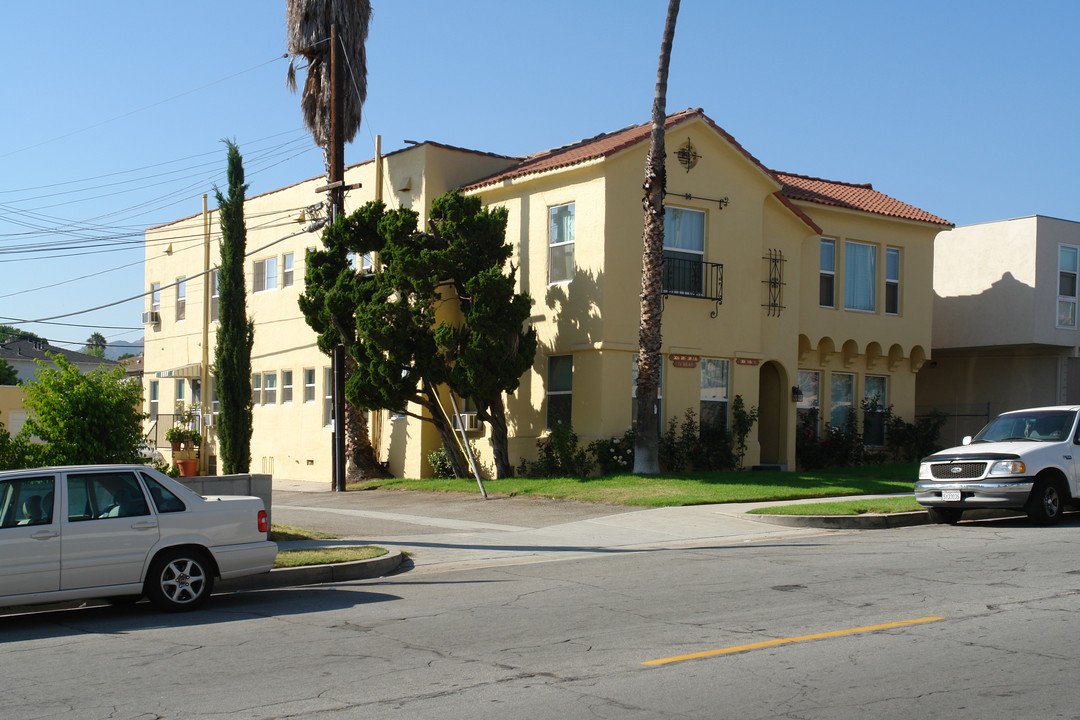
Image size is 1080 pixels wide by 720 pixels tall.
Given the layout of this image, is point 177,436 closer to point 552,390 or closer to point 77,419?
point 552,390

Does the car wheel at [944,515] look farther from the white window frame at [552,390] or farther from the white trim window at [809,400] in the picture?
the white trim window at [809,400]

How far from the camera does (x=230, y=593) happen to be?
452 inches

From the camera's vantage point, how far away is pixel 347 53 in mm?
26531

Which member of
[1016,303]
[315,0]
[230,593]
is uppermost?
[315,0]

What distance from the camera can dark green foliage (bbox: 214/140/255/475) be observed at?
19922mm

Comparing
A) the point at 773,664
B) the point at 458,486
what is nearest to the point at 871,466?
the point at 458,486

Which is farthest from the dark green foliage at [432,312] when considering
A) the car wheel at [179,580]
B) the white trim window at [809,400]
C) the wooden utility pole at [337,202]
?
the car wheel at [179,580]

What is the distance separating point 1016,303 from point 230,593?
2546 cm

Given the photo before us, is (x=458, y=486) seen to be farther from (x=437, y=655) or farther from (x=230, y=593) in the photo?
(x=437, y=655)

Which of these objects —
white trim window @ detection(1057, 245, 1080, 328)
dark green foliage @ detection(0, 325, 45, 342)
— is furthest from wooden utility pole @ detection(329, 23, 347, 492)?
dark green foliage @ detection(0, 325, 45, 342)

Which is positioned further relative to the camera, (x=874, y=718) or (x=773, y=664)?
(x=773, y=664)

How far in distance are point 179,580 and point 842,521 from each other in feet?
33.9

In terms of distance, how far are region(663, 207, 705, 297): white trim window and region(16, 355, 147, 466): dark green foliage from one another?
12631 millimetres

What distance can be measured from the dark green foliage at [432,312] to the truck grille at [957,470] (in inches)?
352
